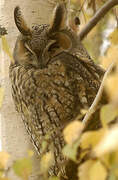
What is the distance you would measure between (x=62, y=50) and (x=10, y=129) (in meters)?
0.45

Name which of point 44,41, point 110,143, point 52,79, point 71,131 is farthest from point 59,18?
point 110,143

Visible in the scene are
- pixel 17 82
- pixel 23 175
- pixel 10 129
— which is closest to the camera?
pixel 23 175

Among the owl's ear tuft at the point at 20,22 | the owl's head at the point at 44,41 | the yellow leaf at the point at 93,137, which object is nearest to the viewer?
the yellow leaf at the point at 93,137

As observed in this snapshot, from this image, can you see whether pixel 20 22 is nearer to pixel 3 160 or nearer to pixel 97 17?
pixel 97 17

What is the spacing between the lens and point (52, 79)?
174 centimetres

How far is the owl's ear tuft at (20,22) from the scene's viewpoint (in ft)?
5.32

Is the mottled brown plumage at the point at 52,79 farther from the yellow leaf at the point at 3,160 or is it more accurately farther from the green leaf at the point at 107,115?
the green leaf at the point at 107,115

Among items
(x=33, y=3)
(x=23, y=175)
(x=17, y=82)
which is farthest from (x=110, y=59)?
(x=17, y=82)

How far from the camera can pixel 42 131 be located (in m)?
1.77

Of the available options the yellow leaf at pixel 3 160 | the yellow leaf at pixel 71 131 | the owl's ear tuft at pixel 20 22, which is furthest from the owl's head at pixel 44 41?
the yellow leaf at pixel 71 131

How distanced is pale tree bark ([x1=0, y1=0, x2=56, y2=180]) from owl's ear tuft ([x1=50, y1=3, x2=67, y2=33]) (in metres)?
0.04

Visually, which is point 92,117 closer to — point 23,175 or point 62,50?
point 23,175

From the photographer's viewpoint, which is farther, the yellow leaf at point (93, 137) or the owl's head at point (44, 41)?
the owl's head at point (44, 41)

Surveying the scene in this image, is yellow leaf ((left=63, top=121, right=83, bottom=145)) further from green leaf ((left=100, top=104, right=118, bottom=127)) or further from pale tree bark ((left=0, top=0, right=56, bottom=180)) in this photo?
pale tree bark ((left=0, top=0, right=56, bottom=180))
